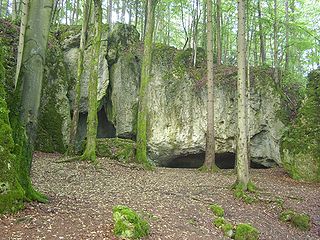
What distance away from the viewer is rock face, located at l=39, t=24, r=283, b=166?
675 inches

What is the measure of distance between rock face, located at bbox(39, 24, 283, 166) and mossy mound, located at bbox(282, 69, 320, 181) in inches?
130

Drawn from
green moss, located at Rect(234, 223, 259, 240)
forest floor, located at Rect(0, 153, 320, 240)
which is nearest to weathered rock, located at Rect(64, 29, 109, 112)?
forest floor, located at Rect(0, 153, 320, 240)

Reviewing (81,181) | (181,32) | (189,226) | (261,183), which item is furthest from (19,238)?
(181,32)

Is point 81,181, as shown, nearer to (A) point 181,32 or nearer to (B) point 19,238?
(B) point 19,238

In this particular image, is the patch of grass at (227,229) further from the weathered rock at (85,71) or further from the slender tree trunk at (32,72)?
the weathered rock at (85,71)

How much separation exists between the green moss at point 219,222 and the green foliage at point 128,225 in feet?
6.30

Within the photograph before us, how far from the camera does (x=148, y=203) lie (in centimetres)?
729

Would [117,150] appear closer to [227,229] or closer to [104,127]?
[104,127]

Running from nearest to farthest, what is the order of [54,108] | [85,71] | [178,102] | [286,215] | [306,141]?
[286,215]
[306,141]
[54,108]
[178,102]
[85,71]

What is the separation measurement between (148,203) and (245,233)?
2.28 meters

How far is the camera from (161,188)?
9211 mm

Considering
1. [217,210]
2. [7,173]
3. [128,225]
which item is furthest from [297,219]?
[7,173]

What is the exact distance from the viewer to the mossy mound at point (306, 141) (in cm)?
1242

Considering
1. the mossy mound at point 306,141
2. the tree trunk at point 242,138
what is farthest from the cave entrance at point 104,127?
the tree trunk at point 242,138
